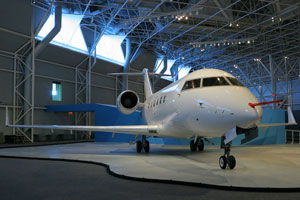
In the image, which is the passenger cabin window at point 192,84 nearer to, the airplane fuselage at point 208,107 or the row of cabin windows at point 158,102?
the airplane fuselage at point 208,107

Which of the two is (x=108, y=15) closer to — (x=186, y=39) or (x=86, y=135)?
(x=186, y=39)

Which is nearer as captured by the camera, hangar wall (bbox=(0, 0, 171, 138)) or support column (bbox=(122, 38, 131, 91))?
hangar wall (bbox=(0, 0, 171, 138))

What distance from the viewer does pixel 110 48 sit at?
31.7 metres

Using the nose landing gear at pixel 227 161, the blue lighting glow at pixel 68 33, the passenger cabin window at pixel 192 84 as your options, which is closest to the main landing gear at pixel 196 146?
the passenger cabin window at pixel 192 84

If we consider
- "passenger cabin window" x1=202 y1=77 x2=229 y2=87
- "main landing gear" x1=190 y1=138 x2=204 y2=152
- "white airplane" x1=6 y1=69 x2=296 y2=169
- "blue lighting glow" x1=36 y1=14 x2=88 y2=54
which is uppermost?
"blue lighting glow" x1=36 y1=14 x2=88 y2=54

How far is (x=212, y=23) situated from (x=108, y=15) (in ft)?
32.6

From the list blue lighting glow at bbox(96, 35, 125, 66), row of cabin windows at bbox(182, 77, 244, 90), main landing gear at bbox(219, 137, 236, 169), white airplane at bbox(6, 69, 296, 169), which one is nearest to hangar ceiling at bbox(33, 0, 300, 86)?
blue lighting glow at bbox(96, 35, 125, 66)

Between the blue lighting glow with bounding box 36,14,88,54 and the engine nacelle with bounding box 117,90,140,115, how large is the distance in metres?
12.8

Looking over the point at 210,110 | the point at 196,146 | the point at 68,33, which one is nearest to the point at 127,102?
the point at 196,146

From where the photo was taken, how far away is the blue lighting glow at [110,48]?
99.7 ft

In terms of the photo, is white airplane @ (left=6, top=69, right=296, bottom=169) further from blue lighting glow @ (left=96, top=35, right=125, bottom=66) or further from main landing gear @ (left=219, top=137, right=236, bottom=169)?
blue lighting glow @ (left=96, top=35, right=125, bottom=66)

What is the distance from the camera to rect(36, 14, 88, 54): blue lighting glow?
23.8 m

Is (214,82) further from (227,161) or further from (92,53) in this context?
(92,53)

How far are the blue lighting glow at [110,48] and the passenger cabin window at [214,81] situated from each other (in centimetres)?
2243
